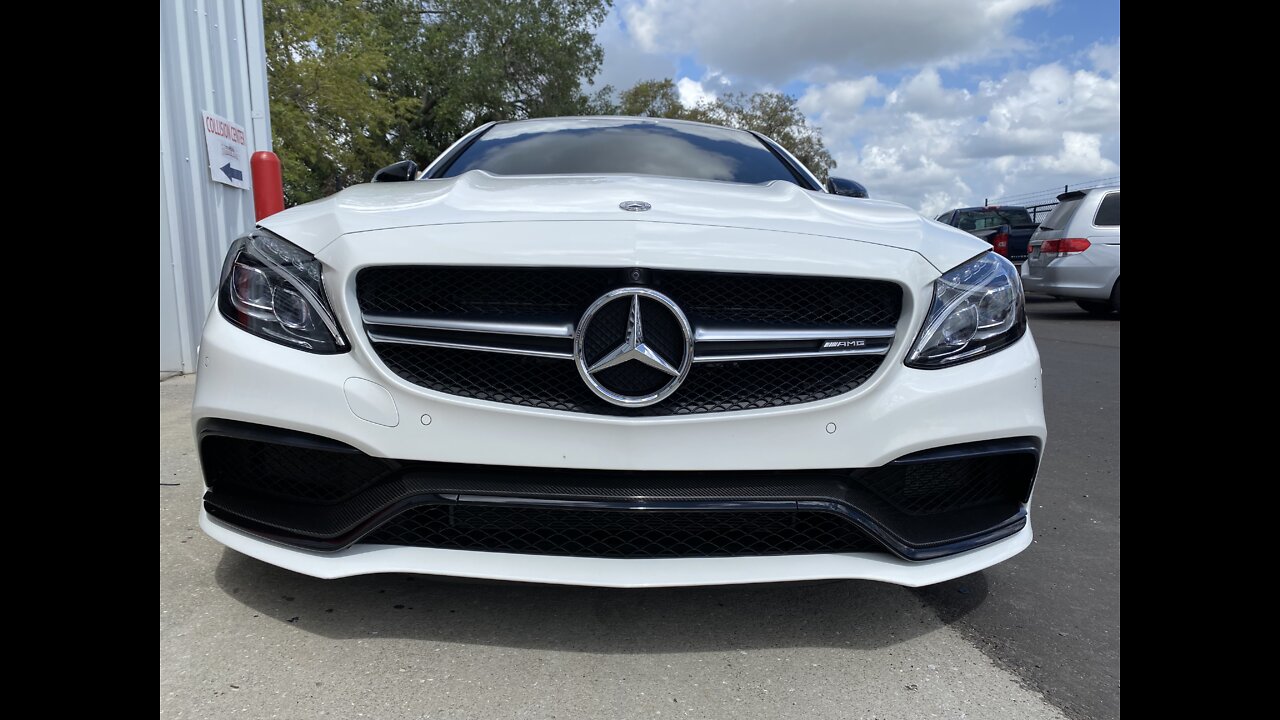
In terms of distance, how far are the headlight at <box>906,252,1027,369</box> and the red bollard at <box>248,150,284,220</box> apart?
6.35 meters

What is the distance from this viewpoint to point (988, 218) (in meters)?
17.0

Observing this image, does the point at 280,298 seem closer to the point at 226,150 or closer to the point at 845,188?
the point at 845,188

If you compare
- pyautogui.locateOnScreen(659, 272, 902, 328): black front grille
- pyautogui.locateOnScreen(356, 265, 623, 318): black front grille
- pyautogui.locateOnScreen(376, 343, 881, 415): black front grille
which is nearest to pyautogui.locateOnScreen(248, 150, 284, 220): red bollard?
pyautogui.locateOnScreen(356, 265, 623, 318): black front grille

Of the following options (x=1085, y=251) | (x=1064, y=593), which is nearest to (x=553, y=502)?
(x=1064, y=593)

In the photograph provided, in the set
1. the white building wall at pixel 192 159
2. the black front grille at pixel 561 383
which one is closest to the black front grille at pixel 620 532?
the black front grille at pixel 561 383

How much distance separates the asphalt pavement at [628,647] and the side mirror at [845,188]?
1545 mm

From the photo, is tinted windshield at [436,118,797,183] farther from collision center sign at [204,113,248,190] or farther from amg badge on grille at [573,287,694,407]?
collision center sign at [204,113,248,190]

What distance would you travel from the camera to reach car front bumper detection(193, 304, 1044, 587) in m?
1.62

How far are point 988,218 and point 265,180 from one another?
15.1 metres

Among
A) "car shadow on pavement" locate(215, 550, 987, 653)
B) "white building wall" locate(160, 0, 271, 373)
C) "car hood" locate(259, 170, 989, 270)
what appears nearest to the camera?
"car hood" locate(259, 170, 989, 270)

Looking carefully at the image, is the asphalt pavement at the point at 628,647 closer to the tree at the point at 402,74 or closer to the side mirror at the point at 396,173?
the side mirror at the point at 396,173

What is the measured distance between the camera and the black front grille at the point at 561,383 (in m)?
1.67
